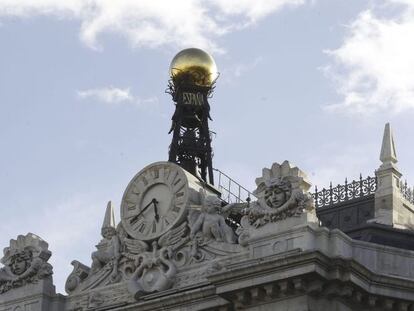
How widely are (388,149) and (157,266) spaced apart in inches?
531

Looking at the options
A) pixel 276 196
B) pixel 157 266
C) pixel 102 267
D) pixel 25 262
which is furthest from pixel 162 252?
pixel 25 262

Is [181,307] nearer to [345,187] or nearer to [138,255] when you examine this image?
[138,255]

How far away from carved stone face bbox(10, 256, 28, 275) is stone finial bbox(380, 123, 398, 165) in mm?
16273

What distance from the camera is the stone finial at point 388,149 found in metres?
72.3

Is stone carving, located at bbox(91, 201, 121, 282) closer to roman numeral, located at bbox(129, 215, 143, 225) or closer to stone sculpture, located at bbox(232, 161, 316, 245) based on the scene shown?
roman numeral, located at bbox(129, 215, 143, 225)

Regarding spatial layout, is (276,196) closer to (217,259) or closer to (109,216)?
(217,259)

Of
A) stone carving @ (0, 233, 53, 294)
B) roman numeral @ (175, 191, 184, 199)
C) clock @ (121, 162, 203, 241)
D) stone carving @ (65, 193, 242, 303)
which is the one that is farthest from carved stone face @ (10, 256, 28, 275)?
roman numeral @ (175, 191, 184, 199)

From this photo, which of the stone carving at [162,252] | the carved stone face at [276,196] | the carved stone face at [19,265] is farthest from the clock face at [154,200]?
the carved stone face at [19,265]

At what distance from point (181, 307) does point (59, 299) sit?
681cm

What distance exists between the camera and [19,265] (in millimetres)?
69188

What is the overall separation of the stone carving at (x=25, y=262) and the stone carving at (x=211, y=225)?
24.3ft

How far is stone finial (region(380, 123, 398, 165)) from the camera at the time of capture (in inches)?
2848

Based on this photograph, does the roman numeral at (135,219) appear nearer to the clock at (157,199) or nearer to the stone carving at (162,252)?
the clock at (157,199)

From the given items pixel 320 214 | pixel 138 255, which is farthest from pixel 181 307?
pixel 320 214
